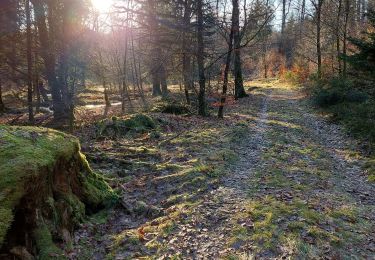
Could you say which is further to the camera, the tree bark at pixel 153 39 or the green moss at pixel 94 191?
the tree bark at pixel 153 39

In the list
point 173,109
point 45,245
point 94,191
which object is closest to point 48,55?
point 173,109

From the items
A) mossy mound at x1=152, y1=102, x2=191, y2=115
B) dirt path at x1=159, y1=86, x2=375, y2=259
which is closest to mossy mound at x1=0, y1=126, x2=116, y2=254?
dirt path at x1=159, y1=86, x2=375, y2=259

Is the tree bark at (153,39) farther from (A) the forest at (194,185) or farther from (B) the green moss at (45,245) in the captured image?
(B) the green moss at (45,245)

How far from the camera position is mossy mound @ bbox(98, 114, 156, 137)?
521 inches

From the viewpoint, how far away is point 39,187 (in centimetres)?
490

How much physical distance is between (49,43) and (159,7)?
12021 millimetres

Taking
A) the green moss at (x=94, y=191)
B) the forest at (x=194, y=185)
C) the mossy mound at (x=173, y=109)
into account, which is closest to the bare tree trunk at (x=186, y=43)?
the mossy mound at (x=173, y=109)

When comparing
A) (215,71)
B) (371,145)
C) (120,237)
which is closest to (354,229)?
(120,237)

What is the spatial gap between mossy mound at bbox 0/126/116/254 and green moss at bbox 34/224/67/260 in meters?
0.01

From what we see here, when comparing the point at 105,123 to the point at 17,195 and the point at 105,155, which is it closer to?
the point at 105,155

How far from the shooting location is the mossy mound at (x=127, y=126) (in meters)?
13.2

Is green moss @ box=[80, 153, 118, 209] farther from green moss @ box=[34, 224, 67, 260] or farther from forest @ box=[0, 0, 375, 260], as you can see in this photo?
green moss @ box=[34, 224, 67, 260]

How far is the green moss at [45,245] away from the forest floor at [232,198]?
335 millimetres

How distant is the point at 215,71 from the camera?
1044 inches
